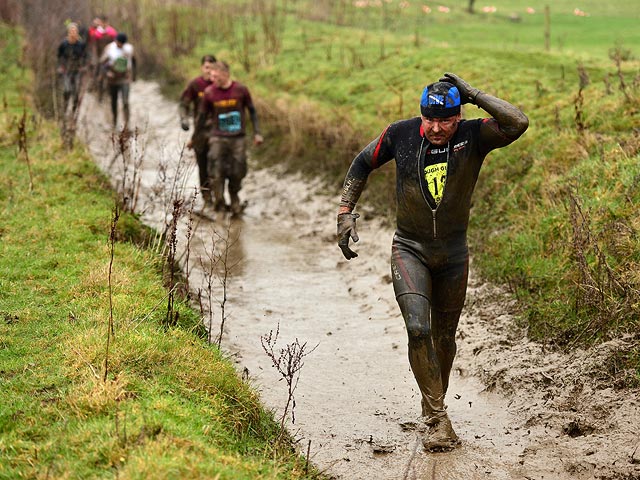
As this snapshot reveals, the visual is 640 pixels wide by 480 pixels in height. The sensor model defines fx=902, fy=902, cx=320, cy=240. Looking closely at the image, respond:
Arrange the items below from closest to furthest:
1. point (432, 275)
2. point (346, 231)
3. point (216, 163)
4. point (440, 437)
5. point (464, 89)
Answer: point (464, 89), point (440, 437), point (346, 231), point (432, 275), point (216, 163)

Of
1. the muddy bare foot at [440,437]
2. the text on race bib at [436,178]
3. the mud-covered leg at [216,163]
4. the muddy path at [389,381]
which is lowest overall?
the muddy path at [389,381]

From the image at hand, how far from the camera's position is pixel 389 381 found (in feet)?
26.2

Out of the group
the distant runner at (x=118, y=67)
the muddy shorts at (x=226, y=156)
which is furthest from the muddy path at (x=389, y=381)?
the distant runner at (x=118, y=67)

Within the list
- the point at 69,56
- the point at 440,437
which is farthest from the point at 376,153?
the point at 69,56

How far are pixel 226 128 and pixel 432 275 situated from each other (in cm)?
722

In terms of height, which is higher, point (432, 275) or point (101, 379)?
point (432, 275)

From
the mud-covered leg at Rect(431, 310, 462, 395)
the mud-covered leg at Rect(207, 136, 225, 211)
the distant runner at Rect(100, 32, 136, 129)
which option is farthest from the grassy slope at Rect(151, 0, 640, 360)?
the distant runner at Rect(100, 32, 136, 129)

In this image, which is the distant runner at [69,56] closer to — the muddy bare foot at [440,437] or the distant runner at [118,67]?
the distant runner at [118,67]

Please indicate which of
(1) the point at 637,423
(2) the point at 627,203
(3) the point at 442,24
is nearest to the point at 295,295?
(2) the point at 627,203

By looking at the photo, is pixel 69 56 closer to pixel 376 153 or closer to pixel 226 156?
pixel 226 156

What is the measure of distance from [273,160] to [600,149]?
23.9 feet

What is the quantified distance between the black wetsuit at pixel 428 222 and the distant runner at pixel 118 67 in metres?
13.9

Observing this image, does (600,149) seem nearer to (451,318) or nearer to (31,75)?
(451,318)

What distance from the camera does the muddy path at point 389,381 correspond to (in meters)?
6.29
